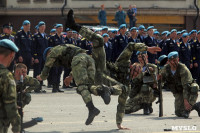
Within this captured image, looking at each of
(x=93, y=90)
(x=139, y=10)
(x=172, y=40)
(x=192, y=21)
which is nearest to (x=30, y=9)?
(x=139, y=10)

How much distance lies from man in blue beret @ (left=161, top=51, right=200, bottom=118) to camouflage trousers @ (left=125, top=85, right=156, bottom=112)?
0.49 metres

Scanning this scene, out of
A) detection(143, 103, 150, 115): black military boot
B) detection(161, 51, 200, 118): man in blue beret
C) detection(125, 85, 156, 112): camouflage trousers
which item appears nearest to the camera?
detection(161, 51, 200, 118): man in blue beret

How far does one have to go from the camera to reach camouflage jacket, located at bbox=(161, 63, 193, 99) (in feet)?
40.3

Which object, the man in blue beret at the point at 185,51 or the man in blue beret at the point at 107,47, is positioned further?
the man in blue beret at the point at 185,51

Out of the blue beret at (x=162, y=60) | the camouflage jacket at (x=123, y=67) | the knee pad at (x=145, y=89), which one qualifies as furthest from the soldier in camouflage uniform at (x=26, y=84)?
the knee pad at (x=145, y=89)

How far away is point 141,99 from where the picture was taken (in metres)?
13.1

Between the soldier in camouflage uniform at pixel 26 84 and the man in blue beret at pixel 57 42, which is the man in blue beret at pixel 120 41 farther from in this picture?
the soldier in camouflage uniform at pixel 26 84

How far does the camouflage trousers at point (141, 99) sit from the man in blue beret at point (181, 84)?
49cm

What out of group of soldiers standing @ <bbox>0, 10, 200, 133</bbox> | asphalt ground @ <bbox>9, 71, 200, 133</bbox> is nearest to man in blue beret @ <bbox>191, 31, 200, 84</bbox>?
group of soldiers standing @ <bbox>0, 10, 200, 133</bbox>

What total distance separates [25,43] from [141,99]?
6.24 metres

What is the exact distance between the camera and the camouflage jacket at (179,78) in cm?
1230

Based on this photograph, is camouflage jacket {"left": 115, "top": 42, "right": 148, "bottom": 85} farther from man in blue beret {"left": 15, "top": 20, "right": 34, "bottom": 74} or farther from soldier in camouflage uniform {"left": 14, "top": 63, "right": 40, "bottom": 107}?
man in blue beret {"left": 15, "top": 20, "right": 34, "bottom": 74}

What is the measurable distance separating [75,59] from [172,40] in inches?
472

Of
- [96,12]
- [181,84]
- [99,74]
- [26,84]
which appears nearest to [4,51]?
[26,84]
